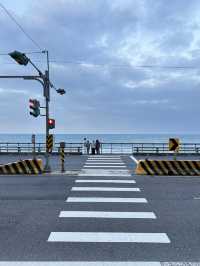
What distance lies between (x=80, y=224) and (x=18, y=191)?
5547 mm

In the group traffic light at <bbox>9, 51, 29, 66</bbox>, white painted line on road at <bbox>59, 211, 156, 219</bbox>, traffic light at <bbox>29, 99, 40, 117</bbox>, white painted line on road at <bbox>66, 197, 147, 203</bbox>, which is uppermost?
traffic light at <bbox>9, 51, 29, 66</bbox>

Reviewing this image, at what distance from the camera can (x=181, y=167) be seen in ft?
64.5

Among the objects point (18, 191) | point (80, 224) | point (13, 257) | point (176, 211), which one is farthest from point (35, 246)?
point (18, 191)

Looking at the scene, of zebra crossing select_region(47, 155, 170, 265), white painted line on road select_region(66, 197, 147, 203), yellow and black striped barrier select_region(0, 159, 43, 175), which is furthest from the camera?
yellow and black striped barrier select_region(0, 159, 43, 175)

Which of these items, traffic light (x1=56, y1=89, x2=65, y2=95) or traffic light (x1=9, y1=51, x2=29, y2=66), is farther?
traffic light (x1=56, y1=89, x2=65, y2=95)

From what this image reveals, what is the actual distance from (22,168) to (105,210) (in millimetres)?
10563

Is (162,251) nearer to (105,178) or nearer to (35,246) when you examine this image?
(35,246)

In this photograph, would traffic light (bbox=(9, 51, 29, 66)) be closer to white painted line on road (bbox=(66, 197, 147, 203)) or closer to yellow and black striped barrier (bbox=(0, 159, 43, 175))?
yellow and black striped barrier (bbox=(0, 159, 43, 175))

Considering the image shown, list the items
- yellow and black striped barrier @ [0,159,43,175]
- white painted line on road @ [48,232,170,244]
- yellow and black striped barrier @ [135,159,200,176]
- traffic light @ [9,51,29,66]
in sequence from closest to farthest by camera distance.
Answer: white painted line on road @ [48,232,170,244], yellow and black striped barrier @ [135,159,200,176], yellow and black striped barrier @ [0,159,43,175], traffic light @ [9,51,29,66]

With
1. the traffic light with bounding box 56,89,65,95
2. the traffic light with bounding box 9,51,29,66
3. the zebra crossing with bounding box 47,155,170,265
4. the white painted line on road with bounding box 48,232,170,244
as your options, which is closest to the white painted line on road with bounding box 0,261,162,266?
the zebra crossing with bounding box 47,155,170,265

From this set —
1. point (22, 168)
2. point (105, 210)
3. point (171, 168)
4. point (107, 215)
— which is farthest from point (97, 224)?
point (22, 168)

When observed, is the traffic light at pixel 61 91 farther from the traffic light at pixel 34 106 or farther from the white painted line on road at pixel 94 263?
the white painted line on road at pixel 94 263

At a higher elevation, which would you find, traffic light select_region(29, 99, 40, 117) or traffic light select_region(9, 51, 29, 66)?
traffic light select_region(9, 51, 29, 66)

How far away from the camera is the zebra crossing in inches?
298
